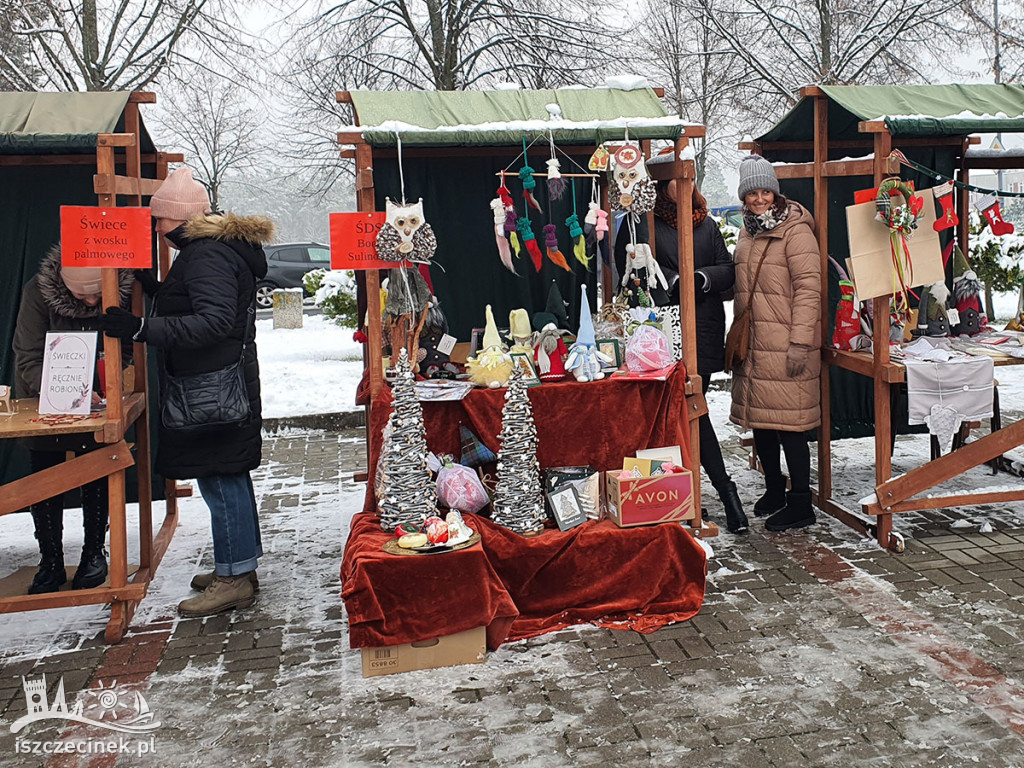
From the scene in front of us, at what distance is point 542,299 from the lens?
6.07 m

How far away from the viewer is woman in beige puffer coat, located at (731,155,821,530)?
5156 millimetres

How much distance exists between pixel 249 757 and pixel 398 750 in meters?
0.49

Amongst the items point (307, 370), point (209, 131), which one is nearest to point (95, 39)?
Result: point (307, 370)

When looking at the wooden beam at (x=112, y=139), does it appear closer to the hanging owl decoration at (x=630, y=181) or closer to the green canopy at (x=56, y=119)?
the green canopy at (x=56, y=119)

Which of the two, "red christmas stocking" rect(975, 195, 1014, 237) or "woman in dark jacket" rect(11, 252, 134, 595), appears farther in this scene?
"red christmas stocking" rect(975, 195, 1014, 237)

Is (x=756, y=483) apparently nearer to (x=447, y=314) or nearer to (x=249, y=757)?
(x=447, y=314)

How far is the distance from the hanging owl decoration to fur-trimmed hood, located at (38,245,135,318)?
7.97ft

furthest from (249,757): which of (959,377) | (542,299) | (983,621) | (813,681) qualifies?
(959,377)

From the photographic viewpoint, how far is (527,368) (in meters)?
4.70

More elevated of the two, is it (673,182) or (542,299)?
(673,182)

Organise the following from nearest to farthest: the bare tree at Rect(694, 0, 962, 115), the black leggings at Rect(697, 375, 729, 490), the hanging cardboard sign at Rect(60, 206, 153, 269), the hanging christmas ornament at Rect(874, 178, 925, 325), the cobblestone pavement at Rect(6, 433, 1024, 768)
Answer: the cobblestone pavement at Rect(6, 433, 1024, 768), the hanging cardboard sign at Rect(60, 206, 153, 269), the hanging christmas ornament at Rect(874, 178, 925, 325), the black leggings at Rect(697, 375, 729, 490), the bare tree at Rect(694, 0, 962, 115)

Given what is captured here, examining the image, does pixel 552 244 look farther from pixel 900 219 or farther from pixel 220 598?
pixel 220 598

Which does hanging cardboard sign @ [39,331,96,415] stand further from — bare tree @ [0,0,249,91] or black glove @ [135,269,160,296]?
bare tree @ [0,0,249,91]

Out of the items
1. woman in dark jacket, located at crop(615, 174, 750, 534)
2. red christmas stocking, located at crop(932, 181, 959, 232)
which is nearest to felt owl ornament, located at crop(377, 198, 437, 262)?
woman in dark jacket, located at crop(615, 174, 750, 534)
